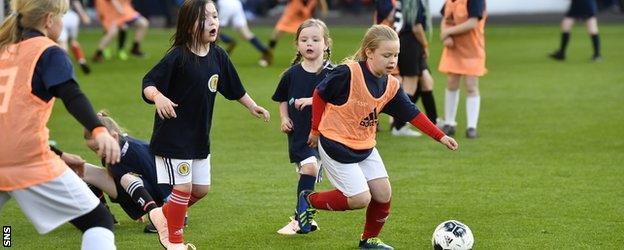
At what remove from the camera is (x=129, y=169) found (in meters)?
7.96

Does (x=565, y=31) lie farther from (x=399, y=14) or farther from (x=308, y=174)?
(x=308, y=174)

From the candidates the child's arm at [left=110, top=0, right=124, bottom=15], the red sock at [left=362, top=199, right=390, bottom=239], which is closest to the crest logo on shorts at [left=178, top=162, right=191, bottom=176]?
the red sock at [left=362, top=199, right=390, bottom=239]

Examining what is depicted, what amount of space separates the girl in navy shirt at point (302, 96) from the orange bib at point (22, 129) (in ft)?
8.18

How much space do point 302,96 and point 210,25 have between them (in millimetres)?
1127

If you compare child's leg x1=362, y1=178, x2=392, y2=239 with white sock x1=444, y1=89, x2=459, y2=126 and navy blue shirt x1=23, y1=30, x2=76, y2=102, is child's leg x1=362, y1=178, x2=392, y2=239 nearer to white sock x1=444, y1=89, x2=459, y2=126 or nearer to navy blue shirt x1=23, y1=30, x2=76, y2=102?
navy blue shirt x1=23, y1=30, x2=76, y2=102

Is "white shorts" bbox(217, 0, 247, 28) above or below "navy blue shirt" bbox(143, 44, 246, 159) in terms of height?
below

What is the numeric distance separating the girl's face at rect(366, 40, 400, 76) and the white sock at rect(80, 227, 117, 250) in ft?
7.11

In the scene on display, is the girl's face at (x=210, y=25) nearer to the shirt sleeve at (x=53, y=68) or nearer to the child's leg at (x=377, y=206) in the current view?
the child's leg at (x=377, y=206)

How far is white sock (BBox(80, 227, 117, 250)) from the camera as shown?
5.56m

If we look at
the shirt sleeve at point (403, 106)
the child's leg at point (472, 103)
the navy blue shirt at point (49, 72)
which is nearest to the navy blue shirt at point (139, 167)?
the shirt sleeve at point (403, 106)

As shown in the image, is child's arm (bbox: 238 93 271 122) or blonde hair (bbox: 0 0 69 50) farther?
child's arm (bbox: 238 93 271 122)

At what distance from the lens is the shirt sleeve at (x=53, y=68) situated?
5.41m

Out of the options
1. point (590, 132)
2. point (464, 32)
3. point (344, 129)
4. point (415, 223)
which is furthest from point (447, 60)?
point (344, 129)

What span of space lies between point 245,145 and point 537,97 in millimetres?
5266
